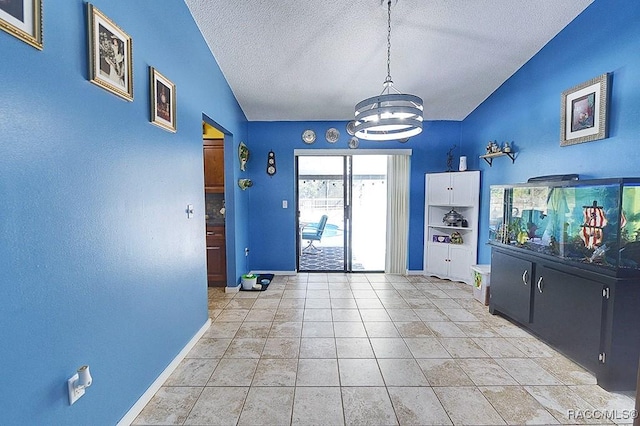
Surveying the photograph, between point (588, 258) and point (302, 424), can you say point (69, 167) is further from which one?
point (588, 258)

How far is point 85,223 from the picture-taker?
1.39 meters

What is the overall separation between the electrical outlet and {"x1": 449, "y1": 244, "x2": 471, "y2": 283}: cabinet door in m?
4.48

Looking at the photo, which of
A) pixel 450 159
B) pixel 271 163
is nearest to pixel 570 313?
pixel 450 159

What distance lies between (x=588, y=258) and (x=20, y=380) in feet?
10.9

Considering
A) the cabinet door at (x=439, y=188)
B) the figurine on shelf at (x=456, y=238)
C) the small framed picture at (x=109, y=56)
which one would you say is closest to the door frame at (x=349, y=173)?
the cabinet door at (x=439, y=188)

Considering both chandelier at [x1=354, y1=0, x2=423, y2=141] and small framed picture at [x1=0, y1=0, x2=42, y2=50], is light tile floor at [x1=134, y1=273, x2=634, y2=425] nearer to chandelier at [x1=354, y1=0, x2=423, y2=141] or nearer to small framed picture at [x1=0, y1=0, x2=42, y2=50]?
chandelier at [x1=354, y1=0, x2=423, y2=141]

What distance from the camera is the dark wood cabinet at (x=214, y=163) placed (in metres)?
4.16

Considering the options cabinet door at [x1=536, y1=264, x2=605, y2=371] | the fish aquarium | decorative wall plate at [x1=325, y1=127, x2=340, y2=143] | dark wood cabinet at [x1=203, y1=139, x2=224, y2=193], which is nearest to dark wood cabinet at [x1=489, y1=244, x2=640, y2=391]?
cabinet door at [x1=536, y1=264, x2=605, y2=371]

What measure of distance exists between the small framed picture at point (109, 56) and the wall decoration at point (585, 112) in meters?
3.46

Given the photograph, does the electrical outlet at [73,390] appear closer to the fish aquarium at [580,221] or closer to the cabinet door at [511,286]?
the fish aquarium at [580,221]

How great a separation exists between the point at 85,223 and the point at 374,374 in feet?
6.82

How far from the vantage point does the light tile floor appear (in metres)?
1.78

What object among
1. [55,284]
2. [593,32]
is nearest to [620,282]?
[593,32]

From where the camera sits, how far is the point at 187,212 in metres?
2.52
